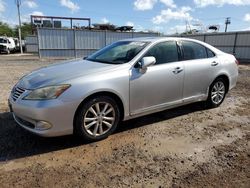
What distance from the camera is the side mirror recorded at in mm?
3875

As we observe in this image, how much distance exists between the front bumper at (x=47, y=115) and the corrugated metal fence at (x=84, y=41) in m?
15.8

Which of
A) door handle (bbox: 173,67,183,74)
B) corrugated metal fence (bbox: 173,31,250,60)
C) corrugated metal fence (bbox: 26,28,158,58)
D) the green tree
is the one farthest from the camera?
the green tree

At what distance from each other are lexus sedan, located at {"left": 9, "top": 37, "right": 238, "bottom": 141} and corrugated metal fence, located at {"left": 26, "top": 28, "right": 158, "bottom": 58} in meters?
14.6

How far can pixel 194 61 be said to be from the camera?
4762 millimetres

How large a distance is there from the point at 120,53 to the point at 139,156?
198 cm

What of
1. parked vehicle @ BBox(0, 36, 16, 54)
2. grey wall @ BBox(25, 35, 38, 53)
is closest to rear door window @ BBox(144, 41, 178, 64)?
parked vehicle @ BBox(0, 36, 16, 54)

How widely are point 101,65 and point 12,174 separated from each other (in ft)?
6.65

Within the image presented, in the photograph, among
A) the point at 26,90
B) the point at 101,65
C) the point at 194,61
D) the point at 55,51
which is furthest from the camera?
the point at 55,51

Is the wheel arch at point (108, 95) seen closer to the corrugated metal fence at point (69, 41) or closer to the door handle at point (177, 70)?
the door handle at point (177, 70)

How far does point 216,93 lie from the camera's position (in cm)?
540

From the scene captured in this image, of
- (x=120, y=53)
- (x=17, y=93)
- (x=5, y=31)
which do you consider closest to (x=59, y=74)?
(x=17, y=93)

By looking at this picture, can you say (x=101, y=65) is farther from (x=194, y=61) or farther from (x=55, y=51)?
(x=55, y=51)

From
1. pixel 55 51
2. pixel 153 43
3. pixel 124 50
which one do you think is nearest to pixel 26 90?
pixel 124 50

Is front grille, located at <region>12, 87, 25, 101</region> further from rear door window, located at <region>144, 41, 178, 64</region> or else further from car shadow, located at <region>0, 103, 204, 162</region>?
rear door window, located at <region>144, 41, 178, 64</region>
